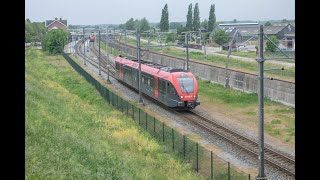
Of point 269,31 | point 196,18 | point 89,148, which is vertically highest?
point 196,18

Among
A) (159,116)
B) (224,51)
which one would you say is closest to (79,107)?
(159,116)

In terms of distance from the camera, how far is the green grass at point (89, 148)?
13.4m

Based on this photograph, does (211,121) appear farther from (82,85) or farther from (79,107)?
(82,85)

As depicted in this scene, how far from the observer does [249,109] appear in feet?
109

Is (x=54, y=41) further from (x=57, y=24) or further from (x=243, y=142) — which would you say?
(x=243, y=142)

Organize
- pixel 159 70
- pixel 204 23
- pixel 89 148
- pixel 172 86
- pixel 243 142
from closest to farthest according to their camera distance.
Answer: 1. pixel 89 148
2. pixel 243 142
3. pixel 172 86
4. pixel 159 70
5. pixel 204 23

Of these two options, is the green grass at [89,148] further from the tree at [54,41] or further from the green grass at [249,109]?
the tree at [54,41]

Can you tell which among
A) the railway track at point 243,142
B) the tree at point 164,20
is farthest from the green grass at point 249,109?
the tree at point 164,20

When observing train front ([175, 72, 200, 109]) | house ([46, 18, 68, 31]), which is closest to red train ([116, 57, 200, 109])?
train front ([175, 72, 200, 109])

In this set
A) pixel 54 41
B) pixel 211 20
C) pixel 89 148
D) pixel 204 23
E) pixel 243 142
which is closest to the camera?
pixel 89 148

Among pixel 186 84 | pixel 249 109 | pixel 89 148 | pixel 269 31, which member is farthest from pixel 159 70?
pixel 89 148

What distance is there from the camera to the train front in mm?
29844

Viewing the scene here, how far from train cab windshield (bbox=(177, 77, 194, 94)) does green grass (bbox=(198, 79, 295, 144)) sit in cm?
350

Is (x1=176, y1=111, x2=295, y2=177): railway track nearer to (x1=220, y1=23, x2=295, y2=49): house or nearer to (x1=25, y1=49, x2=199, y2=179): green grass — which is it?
(x1=25, y1=49, x2=199, y2=179): green grass
